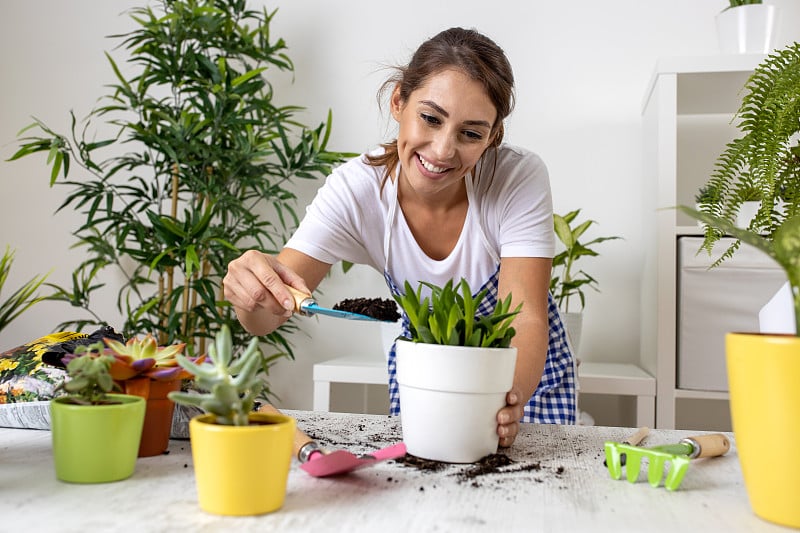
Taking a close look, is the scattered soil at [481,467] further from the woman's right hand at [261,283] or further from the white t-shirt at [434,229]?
the white t-shirt at [434,229]

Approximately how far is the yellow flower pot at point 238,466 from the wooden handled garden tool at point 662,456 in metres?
0.32

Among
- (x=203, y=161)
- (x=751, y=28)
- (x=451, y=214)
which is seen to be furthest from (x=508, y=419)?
(x=203, y=161)

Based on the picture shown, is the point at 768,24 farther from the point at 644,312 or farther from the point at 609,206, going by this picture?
the point at 644,312

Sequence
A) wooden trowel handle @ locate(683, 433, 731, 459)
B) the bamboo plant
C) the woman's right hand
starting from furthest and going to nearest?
1. the bamboo plant
2. the woman's right hand
3. wooden trowel handle @ locate(683, 433, 731, 459)

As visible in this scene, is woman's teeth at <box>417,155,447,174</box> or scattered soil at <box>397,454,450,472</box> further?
woman's teeth at <box>417,155,447,174</box>

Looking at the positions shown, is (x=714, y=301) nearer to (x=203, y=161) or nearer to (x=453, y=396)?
(x=453, y=396)

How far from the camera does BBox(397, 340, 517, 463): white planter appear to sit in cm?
71

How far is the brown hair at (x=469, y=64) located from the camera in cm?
123

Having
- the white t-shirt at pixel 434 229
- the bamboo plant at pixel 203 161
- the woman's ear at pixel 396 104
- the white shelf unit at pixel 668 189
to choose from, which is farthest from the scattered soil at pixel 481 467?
the bamboo plant at pixel 203 161

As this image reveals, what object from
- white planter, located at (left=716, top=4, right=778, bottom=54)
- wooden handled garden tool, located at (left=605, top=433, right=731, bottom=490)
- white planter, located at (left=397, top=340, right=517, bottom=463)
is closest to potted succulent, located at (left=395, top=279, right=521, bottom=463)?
white planter, located at (left=397, top=340, right=517, bottom=463)

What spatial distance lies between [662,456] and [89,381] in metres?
0.52

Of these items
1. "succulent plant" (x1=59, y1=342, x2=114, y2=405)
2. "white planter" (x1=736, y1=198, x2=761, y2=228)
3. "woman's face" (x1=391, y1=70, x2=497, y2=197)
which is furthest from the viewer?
"white planter" (x1=736, y1=198, x2=761, y2=228)

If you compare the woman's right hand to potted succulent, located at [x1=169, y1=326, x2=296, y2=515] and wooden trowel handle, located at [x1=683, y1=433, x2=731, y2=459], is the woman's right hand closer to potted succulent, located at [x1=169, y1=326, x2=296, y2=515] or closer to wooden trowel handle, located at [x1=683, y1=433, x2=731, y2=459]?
potted succulent, located at [x1=169, y1=326, x2=296, y2=515]

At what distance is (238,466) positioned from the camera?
544mm
